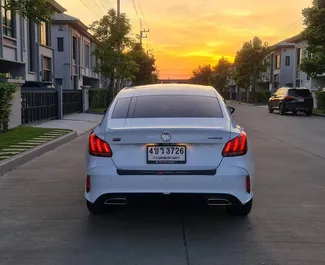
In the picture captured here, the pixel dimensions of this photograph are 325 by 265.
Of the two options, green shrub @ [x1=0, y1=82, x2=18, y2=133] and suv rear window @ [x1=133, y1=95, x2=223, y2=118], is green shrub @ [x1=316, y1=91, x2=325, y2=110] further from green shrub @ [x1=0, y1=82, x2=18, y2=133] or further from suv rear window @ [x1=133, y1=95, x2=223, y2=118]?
suv rear window @ [x1=133, y1=95, x2=223, y2=118]

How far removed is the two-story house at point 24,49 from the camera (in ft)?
82.6

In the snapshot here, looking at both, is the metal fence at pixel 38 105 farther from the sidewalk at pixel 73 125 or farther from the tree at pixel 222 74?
the tree at pixel 222 74

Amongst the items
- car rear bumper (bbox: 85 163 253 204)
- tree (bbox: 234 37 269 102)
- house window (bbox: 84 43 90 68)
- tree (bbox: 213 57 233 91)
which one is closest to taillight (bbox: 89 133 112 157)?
car rear bumper (bbox: 85 163 253 204)

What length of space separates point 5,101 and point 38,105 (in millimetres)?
5874

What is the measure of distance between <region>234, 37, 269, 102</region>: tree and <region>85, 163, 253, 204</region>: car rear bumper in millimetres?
50846

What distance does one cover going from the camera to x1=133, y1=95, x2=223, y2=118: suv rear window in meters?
5.11

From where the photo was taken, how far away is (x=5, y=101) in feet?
42.9

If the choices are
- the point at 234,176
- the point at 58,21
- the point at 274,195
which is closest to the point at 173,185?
the point at 234,176

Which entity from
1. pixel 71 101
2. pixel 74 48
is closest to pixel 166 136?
pixel 71 101

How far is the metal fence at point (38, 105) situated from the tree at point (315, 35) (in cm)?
1625

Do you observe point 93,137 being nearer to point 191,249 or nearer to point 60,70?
point 191,249

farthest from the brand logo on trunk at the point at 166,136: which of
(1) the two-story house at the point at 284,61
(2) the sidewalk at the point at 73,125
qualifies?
(1) the two-story house at the point at 284,61

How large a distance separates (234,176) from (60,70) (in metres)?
38.5

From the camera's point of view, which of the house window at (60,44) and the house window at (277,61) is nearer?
the house window at (60,44)
